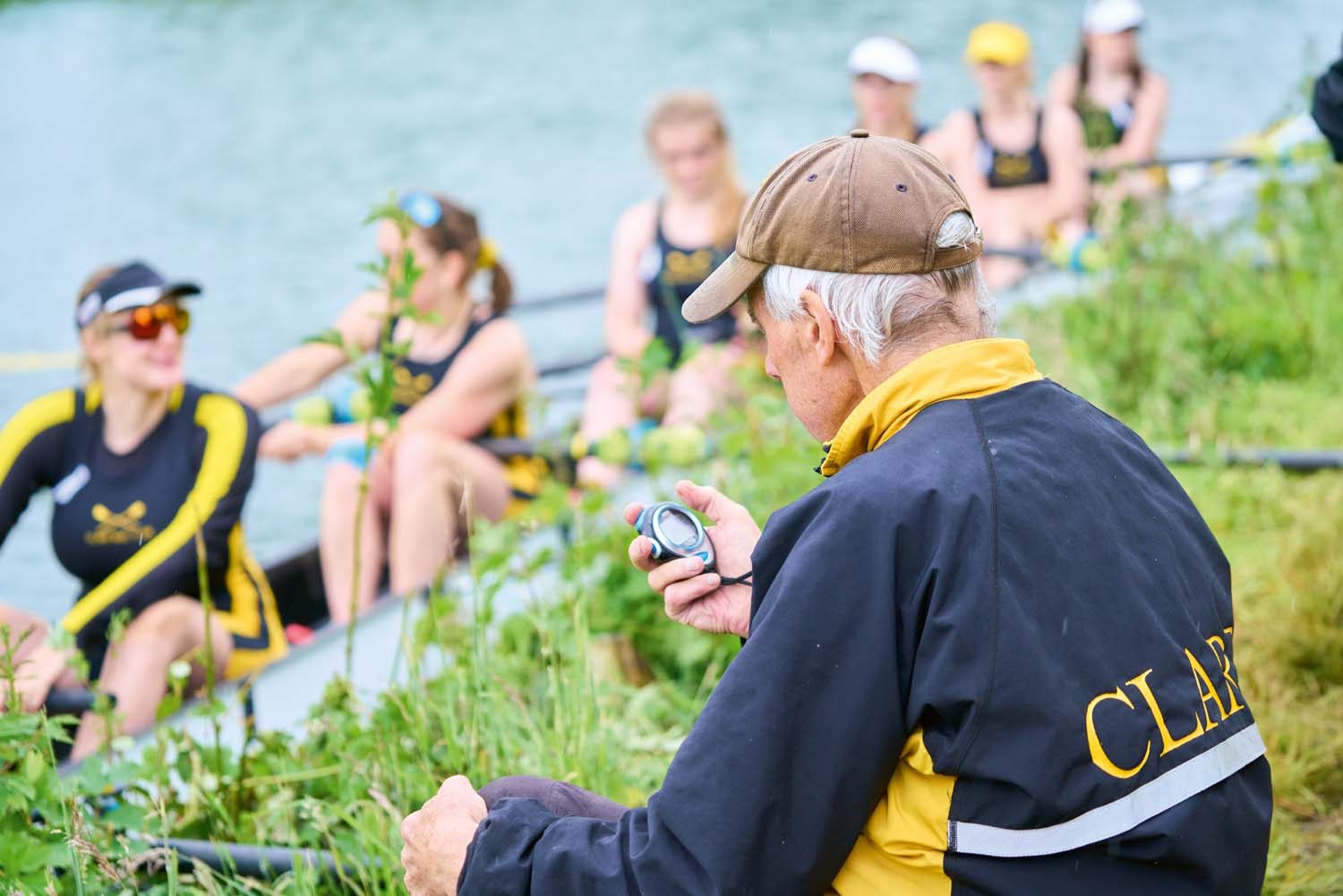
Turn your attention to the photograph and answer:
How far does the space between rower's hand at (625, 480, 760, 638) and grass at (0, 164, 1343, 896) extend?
2.13ft

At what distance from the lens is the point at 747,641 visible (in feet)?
5.30

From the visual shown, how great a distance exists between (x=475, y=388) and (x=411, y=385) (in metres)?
0.25

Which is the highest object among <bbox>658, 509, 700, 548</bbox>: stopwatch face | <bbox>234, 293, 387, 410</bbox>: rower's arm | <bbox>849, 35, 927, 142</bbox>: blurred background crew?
<bbox>849, 35, 927, 142</bbox>: blurred background crew

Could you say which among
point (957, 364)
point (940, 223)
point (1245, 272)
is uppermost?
point (940, 223)

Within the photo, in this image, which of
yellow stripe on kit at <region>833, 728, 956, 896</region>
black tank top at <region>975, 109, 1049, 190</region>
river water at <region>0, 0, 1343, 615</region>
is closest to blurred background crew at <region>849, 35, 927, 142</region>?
black tank top at <region>975, 109, 1049, 190</region>

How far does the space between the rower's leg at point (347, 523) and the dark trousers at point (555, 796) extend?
8.91 ft

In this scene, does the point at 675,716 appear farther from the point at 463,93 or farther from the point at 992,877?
the point at 463,93

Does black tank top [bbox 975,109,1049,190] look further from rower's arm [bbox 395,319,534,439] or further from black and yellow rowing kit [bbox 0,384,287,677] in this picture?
black and yellow rowing kit [bbox 0,384,287,677]

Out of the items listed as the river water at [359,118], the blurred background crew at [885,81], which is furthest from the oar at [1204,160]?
the blurred background crew at [885,81]

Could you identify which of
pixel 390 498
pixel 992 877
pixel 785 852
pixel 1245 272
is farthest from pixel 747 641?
pixel 1245 272

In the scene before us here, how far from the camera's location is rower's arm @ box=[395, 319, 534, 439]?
4930 millimetres

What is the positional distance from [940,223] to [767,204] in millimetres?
215

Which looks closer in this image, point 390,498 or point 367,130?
point 390,498

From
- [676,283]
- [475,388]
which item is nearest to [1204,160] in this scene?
[676,283]
